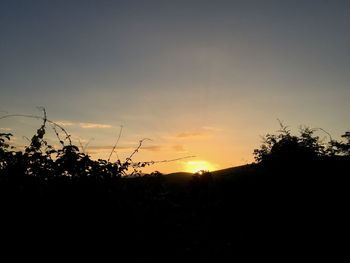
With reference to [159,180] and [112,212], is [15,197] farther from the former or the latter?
[159,180]

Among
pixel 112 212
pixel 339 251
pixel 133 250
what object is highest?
pixel 112 212

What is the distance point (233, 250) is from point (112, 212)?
8.09 metres

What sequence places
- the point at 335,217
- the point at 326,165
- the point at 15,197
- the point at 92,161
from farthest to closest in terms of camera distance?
the point at 326,165, the point at 335,217, the point at 92,161, the point at 15,197

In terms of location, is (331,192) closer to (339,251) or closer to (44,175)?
(339,251)

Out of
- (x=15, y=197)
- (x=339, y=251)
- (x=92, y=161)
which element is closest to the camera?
(x=15, y=197)

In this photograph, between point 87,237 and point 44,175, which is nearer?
point 87,237

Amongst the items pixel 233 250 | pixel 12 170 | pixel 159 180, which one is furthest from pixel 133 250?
pixel 233 250

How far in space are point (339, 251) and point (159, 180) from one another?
766cm

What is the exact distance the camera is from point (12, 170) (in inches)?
192

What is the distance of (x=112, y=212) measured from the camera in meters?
4.80

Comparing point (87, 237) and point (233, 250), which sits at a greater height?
point (87, 237)

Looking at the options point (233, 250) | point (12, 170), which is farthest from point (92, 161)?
point (233, 250)

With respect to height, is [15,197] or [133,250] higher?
[15,197]

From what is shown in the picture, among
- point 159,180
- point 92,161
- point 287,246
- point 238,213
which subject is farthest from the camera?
point 238,213
